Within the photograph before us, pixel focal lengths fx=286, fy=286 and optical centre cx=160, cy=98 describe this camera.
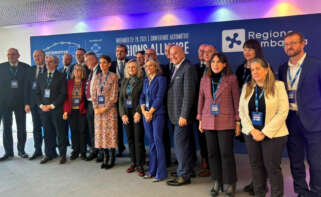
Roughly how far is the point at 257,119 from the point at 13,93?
3988 mm

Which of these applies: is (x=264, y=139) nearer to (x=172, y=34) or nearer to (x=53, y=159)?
(x=172, y=34)

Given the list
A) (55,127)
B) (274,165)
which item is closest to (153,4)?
(55,127)

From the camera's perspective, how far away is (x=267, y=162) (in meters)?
2.68

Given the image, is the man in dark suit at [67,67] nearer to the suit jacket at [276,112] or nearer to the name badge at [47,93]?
the name badge at [47,93]

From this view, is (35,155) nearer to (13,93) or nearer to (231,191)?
(13,93)

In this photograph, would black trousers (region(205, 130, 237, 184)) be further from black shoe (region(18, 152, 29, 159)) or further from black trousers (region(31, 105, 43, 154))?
black shoe (region(18, 152, 29, 159))

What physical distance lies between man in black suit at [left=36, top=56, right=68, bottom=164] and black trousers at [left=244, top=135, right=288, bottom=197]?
9.88 ft

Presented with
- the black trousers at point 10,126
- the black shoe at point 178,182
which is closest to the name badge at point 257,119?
the black shoe at point 178,182

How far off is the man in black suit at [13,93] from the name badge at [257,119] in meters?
3.79

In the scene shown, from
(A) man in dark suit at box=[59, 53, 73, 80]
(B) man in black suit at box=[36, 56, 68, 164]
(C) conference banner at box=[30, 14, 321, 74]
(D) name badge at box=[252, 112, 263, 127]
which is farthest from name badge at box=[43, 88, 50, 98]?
(D) name badge at box=[252, 112, 263, 127]

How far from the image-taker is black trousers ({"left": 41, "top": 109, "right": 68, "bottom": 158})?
454cm

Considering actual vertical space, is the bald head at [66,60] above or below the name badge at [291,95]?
above

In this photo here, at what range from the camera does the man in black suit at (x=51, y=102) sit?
14.7ft

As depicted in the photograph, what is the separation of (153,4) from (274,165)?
12.0 ft
